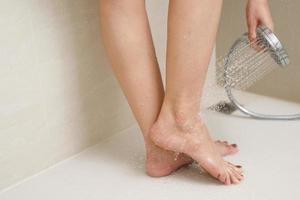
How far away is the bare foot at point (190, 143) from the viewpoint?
30.5 inches

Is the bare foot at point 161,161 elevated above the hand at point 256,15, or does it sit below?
below

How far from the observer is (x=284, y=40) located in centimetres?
114

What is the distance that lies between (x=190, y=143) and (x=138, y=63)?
171 millimetres

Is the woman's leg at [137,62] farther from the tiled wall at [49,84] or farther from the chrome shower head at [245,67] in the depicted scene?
the chrome shower head at [245,67]

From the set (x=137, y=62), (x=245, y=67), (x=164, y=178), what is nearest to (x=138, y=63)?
(x=137, y=62)

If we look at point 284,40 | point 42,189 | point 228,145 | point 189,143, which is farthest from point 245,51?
point 42,189

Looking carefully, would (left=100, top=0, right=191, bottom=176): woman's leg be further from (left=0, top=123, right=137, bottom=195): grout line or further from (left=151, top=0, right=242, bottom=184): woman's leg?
(left=0, top=123, right=137, bottom=195): grout line

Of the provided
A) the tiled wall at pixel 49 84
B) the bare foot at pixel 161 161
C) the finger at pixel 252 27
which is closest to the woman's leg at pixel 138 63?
the bare foot at pixel 161 161

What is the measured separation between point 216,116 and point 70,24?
0.45 m

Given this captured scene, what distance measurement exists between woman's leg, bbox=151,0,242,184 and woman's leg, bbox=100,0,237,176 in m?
0.03

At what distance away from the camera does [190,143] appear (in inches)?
30.6

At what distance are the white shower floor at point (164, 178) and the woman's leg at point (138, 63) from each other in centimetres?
5

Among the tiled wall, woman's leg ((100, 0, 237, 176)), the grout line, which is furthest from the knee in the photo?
the grout line

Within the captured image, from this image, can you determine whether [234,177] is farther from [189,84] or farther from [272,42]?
[272,42]
